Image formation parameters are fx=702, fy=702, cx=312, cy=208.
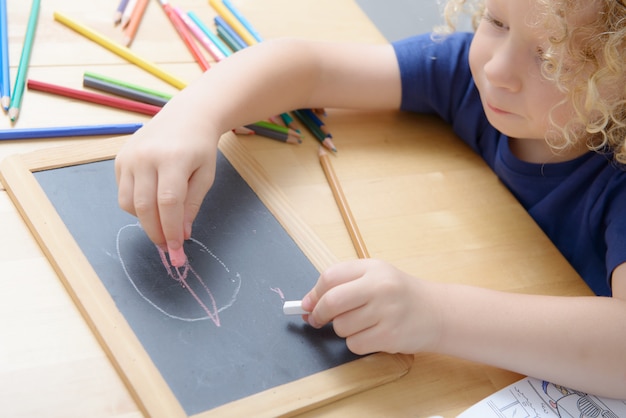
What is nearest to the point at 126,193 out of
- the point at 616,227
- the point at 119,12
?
the point at 119,12

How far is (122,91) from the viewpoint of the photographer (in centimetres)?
73

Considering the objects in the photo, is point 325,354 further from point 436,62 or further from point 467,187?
point 436,62

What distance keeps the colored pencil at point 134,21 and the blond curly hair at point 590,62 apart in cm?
45

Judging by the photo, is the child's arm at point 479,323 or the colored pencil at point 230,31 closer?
the child's arm at point 479,323

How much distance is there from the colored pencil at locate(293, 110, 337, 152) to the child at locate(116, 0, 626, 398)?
2 cm

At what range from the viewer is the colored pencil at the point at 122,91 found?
729mm

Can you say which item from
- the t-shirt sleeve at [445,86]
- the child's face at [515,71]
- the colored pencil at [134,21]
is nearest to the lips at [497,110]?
the child's face at [515,71]

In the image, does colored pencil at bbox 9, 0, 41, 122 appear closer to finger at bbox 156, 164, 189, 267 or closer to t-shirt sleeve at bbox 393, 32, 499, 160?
finger at bbox 156, 164, 189, 267

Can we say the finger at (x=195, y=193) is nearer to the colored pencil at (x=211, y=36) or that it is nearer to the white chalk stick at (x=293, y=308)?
the white chalk stick at (x=293, y=308)

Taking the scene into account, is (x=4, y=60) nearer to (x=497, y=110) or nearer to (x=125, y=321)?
(x=125, y=321)

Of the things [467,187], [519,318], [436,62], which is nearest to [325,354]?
[519,318]

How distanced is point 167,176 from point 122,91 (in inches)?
7.2

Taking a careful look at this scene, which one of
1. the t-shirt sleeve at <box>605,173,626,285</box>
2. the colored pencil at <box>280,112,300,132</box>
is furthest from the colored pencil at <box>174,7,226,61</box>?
the t-shirt sleeve at <box>605,173,626,285</box>

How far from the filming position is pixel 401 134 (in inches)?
32.4
